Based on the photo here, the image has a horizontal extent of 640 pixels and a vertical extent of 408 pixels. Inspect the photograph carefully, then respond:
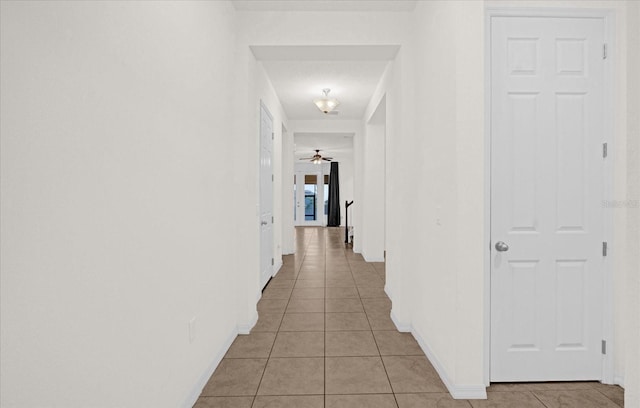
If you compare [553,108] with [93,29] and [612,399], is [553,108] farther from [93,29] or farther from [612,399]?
[93,29]

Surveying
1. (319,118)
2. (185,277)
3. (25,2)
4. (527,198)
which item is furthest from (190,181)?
(319,118)

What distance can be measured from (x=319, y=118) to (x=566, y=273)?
539 centimetres

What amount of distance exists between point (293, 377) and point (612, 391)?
2016 millimetres

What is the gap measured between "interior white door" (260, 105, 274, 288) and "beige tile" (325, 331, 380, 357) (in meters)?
1.50

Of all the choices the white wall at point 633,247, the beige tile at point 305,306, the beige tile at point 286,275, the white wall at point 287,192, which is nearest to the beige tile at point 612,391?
the white wall at point 633,247

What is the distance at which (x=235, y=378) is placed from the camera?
2379mm

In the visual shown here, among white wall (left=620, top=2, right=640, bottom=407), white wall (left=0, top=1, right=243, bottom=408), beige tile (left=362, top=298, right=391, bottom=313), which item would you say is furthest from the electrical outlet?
beige tile (left=362, top=298, right=391, bottom=313)

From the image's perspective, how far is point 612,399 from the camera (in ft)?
6.84

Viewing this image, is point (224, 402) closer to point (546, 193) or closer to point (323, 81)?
point (546, 193)

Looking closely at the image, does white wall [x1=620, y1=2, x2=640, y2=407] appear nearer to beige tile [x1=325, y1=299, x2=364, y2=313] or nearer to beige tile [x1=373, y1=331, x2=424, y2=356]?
beige tile [x1=373, y1=331, x2=424, y2=356]

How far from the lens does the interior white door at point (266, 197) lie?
4242 millimetres

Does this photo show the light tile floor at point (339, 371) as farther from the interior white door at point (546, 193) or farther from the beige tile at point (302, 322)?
the interior white door at point (546, 193)

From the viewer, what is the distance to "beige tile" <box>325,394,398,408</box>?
81.4 inches

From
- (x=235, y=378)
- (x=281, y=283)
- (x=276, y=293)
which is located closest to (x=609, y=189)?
(x=235, y=378)
